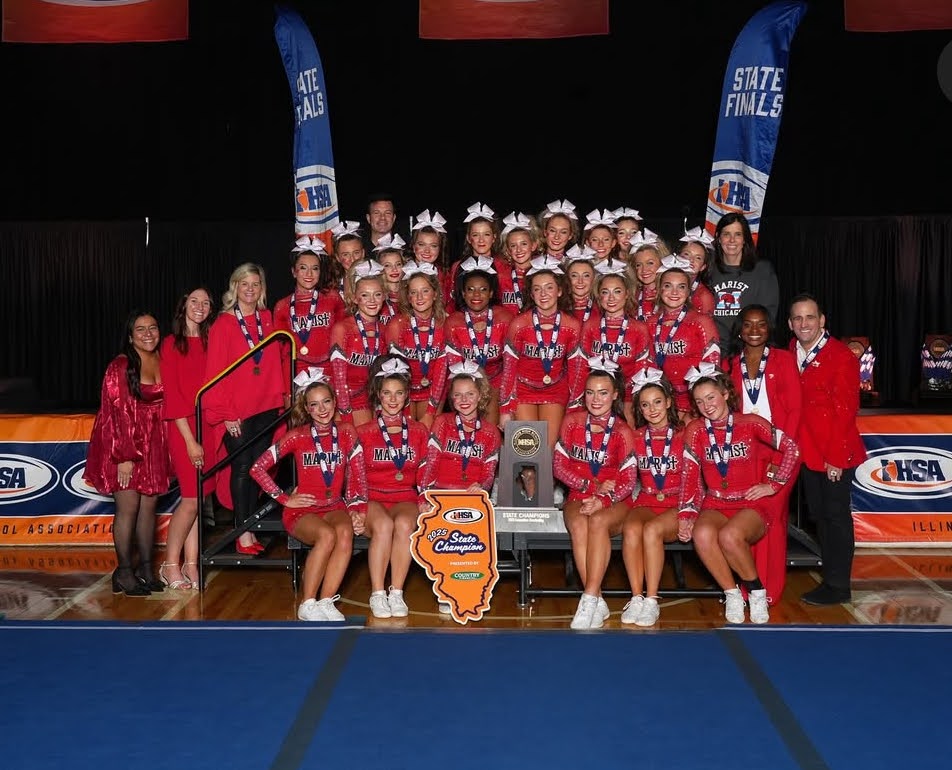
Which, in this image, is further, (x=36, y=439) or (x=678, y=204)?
(x=678, y=204)

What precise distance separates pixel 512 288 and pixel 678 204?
4552 millimetres

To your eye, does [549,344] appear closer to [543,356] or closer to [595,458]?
[543,356]

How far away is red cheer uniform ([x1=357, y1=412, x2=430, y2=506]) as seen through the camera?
6.51m

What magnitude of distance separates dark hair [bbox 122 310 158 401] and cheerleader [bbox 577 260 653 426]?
2.44 metres

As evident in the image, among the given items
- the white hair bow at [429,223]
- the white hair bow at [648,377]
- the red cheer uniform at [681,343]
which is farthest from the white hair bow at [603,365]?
the white hair bow at [429,223]

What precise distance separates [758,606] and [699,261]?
86.9 inches

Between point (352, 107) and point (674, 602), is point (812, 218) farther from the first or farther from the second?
point (674, 602)

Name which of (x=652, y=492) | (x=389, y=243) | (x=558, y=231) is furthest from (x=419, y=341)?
(x=652, y=492)

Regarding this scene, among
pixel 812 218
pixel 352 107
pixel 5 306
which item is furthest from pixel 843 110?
pixel 5 306

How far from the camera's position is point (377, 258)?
7.46 metres

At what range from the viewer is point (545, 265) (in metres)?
6.85

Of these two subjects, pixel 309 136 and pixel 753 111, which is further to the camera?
pixel 309 136

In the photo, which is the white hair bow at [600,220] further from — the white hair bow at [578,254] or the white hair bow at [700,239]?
the white hair bow at [578,254]

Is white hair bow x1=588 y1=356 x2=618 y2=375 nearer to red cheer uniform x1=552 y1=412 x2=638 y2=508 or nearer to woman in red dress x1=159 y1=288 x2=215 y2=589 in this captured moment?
red cheer uniform x1=552 y1=412 x2=638 y2=508
